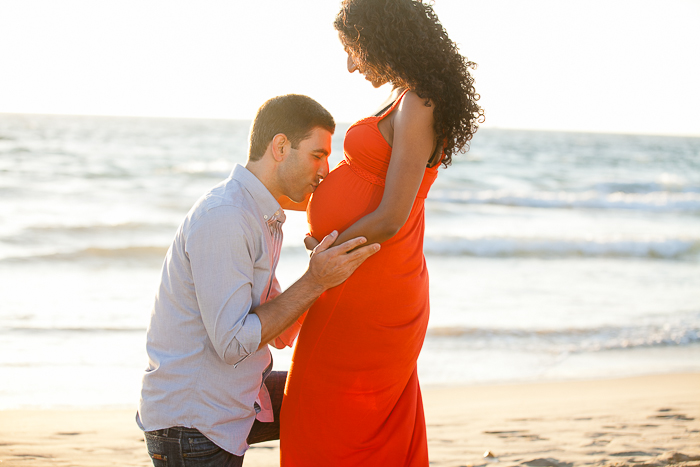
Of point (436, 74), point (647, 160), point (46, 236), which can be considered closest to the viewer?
point (436, 74)

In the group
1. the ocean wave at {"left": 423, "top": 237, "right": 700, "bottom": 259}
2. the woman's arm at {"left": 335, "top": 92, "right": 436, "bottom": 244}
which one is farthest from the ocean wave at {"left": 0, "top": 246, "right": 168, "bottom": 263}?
the woman's arm at {"left": 335, "top": 92, "right": 436, "bottom": 244}

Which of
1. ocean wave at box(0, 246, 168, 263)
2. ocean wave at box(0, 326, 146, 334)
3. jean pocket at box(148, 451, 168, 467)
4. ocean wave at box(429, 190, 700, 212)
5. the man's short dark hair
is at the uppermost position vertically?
ocean wave at box(429, 190, 700, 212)

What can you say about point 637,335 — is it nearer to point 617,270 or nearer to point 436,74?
point 617,270

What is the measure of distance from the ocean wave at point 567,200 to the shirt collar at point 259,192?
15.8 m

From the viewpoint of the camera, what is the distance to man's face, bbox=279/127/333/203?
2.09m

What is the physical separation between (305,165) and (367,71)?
46 centimetres

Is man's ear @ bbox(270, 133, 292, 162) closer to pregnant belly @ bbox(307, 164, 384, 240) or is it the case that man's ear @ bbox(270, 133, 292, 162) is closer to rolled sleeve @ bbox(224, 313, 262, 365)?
pregnant belly @ bbox(307, 164, 384, 240)

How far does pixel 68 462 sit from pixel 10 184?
14822 millimetres

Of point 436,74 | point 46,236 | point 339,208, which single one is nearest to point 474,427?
point 339,208

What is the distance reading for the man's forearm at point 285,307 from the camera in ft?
6.22

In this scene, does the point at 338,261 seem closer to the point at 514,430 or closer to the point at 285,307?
the point at 285,307

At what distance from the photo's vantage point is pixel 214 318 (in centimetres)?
183

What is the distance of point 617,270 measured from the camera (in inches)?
378

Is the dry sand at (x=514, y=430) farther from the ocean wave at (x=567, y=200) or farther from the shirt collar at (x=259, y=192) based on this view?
the ocean wave at (x=567, y=200)
